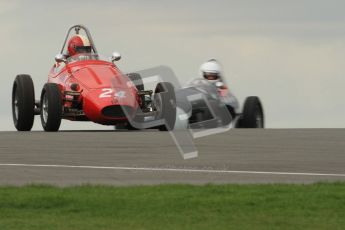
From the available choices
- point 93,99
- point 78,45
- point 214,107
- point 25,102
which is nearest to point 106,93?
point 93,99

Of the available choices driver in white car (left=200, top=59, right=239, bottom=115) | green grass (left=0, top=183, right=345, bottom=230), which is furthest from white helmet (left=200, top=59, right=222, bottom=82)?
green grass (left=0, top=183, right=345, bottom=230)

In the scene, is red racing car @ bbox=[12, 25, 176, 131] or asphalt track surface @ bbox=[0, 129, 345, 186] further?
red racing car @ bbox=[12, 25, 176, 131]

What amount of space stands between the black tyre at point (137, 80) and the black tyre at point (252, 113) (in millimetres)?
2778

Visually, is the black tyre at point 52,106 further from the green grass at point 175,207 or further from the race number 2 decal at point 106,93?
the green grass at point 175,207

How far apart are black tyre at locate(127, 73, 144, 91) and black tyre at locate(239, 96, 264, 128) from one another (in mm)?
2778

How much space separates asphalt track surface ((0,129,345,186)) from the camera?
16250mm

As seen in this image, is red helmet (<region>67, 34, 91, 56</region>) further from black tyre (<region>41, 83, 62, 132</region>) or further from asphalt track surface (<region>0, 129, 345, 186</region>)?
asphalt track surface (<region>0, 129, 345, 186</region>)

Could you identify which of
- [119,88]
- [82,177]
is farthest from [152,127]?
[82,177]

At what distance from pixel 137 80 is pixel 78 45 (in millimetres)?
2166

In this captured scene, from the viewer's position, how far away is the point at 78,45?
31.2m

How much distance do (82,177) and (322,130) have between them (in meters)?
12.8

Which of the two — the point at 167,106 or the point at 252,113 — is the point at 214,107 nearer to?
the point at 252,113

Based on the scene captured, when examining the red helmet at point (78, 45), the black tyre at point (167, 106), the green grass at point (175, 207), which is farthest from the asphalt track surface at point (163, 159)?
the red helmet at point (78, 45)

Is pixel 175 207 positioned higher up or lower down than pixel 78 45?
higher up
